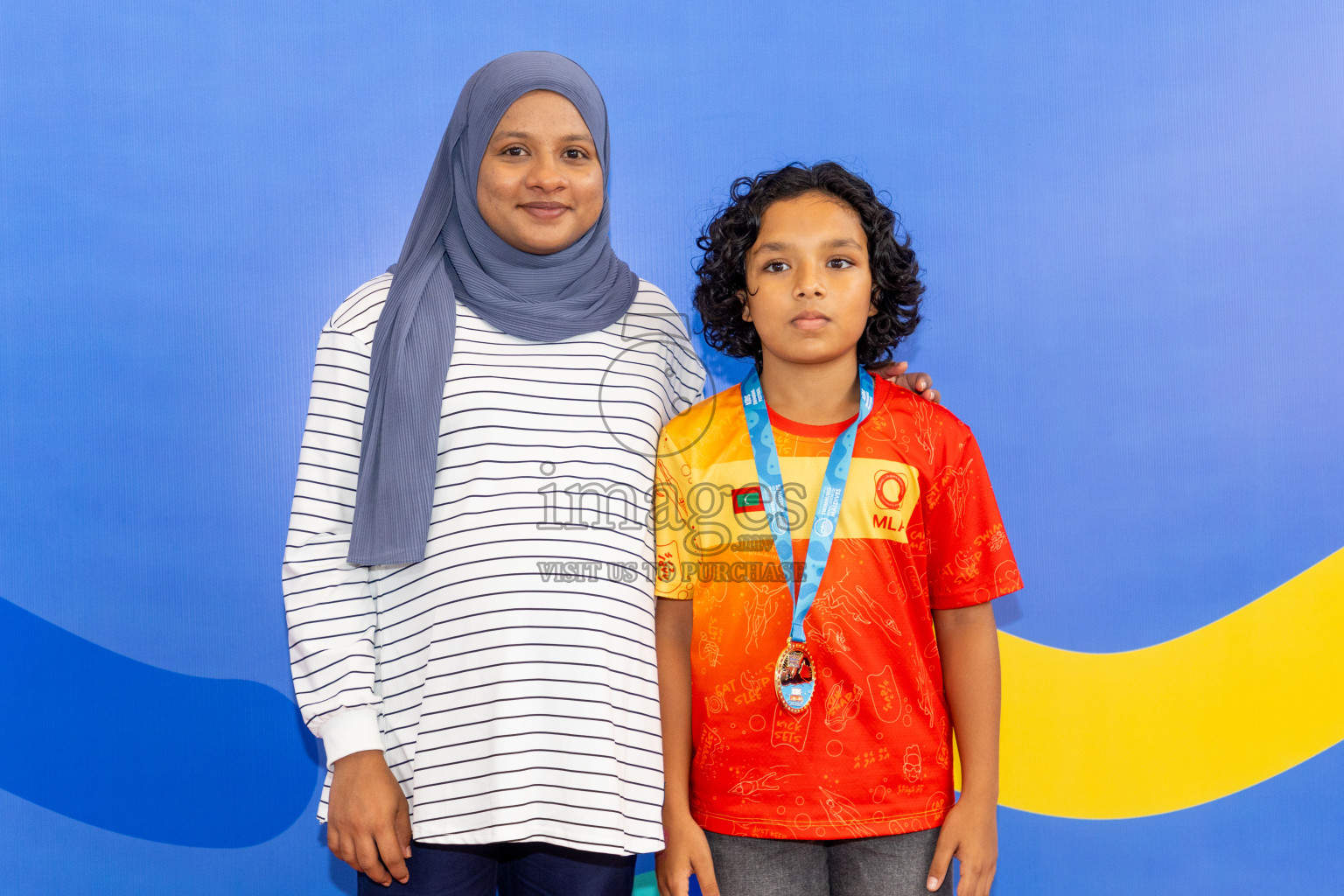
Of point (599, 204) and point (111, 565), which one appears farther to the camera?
point (111, 565)

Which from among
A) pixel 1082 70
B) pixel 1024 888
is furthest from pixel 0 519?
pixel 1082 70

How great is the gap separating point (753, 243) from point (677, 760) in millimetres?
803

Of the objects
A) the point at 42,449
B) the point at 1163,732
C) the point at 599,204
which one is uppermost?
the point at 599,204

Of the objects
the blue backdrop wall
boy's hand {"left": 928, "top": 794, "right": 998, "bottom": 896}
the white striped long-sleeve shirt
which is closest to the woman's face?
the white striped long-sleeve shirt

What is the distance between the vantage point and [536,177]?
134 centimetres

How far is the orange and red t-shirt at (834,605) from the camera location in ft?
4.26

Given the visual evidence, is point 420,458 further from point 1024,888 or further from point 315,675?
point 1024,888

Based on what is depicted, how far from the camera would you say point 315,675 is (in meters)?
1.24

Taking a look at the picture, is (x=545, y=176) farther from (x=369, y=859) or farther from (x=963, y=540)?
(x=369, y=859)

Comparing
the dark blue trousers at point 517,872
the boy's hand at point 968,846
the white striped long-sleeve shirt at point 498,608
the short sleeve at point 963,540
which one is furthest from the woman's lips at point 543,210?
the boy's hand at point 968,846

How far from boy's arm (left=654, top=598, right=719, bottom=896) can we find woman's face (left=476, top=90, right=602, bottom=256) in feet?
1.91

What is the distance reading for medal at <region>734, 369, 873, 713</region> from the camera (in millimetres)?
1305

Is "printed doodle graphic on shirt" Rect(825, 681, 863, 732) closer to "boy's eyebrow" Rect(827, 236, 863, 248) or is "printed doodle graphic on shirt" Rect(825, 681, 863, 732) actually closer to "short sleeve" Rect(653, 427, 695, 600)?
"short sleeve" Rect(653, 427, 695, 600)

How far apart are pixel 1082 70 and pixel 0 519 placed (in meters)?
2.29
